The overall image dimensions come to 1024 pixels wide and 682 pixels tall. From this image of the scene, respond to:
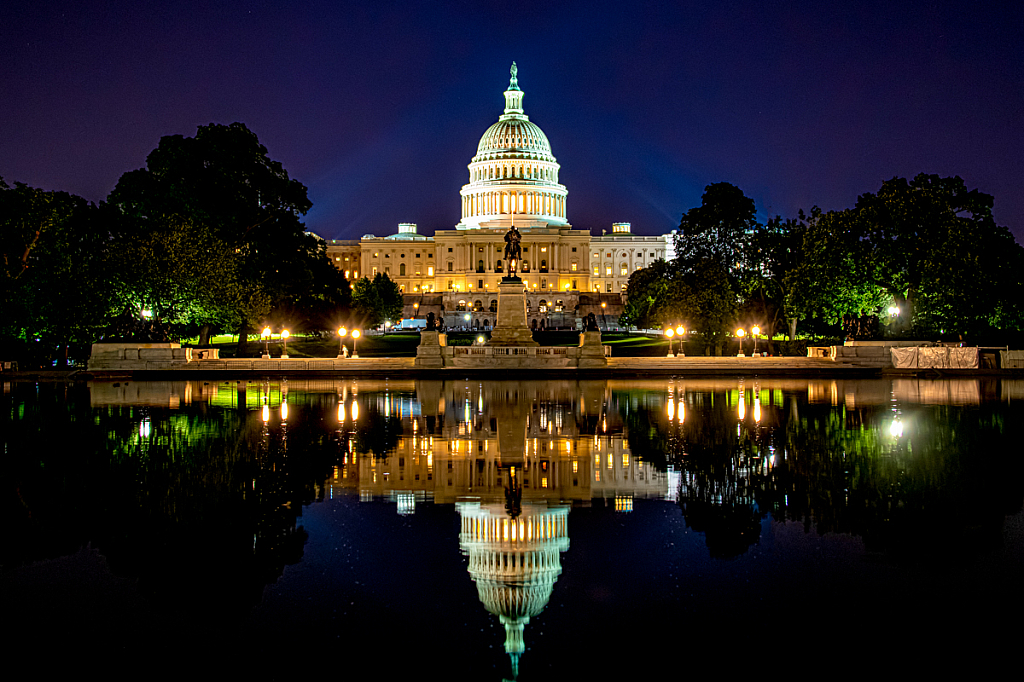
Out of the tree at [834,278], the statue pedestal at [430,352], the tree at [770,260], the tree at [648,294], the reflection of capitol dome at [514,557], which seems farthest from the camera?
the tree at [648,294]

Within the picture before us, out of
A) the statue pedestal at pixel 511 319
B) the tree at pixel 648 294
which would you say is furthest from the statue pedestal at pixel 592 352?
the tree at pixel 648 294

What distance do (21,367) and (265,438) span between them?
3667cm

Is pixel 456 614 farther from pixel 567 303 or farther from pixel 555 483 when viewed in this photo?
pixel 567 303

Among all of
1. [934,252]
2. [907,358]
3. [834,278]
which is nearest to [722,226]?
[834,278]

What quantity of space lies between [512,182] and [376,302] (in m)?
77.4

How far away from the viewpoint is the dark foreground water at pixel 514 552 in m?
7.41

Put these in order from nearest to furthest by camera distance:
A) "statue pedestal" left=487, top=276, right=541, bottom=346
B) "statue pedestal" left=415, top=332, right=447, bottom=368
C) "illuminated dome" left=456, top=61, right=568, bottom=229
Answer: "statue pedestal" left=415, top=332, right=447, bottom=368
"statue pedestal" left=487, top=276, right=541, bottom=346
"illuminated dome" left=456, top=61, right=568, bottom=229

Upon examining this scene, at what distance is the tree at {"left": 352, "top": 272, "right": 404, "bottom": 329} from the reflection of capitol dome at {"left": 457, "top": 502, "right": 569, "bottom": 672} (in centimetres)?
7266

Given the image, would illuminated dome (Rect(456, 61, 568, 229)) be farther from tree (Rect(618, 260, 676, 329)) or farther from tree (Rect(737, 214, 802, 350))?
tree (Rect(737, 214, 802, 350))

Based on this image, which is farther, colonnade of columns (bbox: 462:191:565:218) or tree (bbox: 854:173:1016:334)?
colonnade of columns (bbox: 462:191:565:218)

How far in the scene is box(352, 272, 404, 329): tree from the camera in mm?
87906

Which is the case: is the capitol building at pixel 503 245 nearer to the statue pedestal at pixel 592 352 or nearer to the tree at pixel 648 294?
the tree at pixel 648 294

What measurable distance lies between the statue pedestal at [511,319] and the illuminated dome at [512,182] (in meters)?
117

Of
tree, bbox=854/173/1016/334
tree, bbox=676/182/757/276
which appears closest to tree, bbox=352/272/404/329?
tree, bbox=676/182/757/276
